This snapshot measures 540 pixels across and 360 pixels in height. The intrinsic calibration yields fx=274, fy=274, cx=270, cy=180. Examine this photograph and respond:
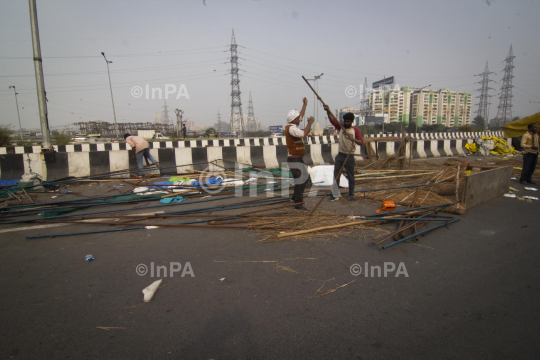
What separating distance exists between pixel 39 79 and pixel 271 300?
361 inches

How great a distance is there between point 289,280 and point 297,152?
112 inches

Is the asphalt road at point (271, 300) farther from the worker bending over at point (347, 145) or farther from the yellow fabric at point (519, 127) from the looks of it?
the yellow fabric at point (519, 127)

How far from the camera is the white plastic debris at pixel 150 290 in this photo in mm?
2406

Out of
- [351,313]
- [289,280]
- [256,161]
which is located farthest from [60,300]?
[256,161]

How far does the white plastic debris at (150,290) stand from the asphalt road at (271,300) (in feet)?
0.18

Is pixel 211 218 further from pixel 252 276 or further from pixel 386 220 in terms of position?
pixel 386 220

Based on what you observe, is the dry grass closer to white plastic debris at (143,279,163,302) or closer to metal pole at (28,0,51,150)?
white plastic debris at (143,279,163,302)

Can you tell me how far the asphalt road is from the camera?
1.87 metres

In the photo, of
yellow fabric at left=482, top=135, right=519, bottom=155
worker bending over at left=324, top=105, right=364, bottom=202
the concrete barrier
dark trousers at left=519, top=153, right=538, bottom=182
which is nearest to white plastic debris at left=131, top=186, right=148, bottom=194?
the concrete barrier

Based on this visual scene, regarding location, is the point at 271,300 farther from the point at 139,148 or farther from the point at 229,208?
the point at 139,148

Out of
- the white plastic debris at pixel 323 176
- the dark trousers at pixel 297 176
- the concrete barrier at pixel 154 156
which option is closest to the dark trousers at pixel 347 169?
the dark trousers at pixel 297 176

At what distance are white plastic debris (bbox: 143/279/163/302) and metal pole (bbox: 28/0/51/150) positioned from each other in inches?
297

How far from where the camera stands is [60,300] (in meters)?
2.41

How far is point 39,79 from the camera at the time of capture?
25.0 feet
